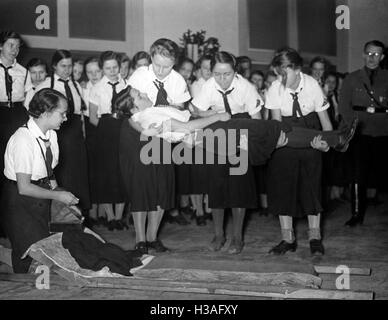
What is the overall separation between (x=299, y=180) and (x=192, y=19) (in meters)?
4.19

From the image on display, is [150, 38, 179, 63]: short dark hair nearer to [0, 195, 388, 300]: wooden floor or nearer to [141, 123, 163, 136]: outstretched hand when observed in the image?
[141, 123, 163, 136]: outstretched hand

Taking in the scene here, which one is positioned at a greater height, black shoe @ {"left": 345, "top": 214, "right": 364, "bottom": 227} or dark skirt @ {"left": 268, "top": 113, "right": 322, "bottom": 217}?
dark skirt @ {"left": 268, "top": 113, "right": 322, "bottom": 217}

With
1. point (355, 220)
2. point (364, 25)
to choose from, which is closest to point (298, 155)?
point (355, 220)

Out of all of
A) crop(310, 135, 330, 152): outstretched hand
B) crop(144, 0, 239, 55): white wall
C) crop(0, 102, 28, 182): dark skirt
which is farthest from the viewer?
crop(144, 0, 239, 55): white wall

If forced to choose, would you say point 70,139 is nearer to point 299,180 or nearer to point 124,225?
point 124,225

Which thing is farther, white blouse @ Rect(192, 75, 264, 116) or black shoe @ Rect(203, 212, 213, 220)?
→ black shoe @ Rect(203, 212, 213, 220)

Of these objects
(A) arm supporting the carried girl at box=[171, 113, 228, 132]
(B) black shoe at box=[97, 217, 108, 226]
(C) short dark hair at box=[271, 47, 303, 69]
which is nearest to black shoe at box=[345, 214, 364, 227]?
(C) short dark hair at box=[271, 47, 303, 69]

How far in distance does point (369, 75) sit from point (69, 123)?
2954 millimetres

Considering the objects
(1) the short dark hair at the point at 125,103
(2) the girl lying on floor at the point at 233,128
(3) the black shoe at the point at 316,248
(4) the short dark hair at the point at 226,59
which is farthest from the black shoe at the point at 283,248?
(1) the short dark hair at the point at 125,103

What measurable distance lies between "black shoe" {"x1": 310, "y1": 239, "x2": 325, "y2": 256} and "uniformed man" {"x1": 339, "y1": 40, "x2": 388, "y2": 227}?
1.25 meters

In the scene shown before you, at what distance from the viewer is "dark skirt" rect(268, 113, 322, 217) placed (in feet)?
13.8

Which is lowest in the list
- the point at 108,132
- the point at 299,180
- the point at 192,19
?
the point at 299,180

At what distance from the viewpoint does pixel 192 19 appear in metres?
7.70

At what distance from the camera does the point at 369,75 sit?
5203mm
